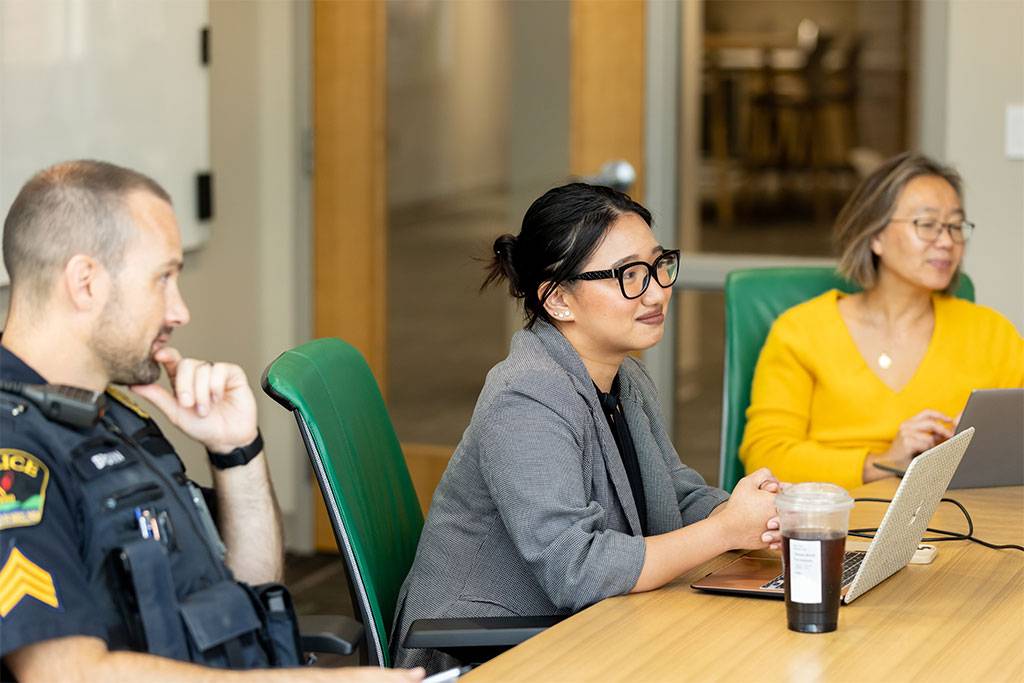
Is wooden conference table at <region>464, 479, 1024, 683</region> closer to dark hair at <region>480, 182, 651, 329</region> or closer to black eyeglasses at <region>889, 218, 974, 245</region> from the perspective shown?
dark hair at <region>480, 182, 651, 329</region>

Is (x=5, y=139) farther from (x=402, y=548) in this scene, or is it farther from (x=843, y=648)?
(x=843, y=648)

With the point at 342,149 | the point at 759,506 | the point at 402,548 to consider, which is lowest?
the point at 402,548

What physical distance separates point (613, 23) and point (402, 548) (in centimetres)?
218

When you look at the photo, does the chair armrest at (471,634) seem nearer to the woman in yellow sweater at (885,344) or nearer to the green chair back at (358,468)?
the green chair back at (358,468)

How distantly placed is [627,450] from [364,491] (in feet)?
1.39

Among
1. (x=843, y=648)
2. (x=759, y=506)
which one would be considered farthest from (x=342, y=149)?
(x=843, y=648)

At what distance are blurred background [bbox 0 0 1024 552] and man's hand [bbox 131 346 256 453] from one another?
2.05 metres

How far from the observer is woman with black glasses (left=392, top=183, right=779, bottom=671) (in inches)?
79.4

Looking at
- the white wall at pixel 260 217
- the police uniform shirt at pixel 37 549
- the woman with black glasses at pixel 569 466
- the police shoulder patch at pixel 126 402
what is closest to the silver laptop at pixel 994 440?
the woman with black glasses at pixel 569 466

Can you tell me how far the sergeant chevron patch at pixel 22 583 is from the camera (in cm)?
152

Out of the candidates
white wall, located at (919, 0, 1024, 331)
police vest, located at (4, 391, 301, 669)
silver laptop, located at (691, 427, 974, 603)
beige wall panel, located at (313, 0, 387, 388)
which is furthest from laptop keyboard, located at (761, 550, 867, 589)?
beige wall panel, located at (313, 0, 387, 388)

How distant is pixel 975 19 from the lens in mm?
3793

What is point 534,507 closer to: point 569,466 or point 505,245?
point 569,466

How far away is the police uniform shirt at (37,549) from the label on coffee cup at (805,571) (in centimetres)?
81
